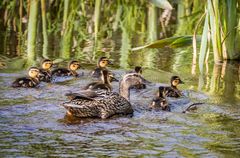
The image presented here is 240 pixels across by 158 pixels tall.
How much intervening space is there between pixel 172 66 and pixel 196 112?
2.54m

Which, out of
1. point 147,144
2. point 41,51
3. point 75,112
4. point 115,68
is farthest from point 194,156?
point 41,51

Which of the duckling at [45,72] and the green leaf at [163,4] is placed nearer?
the green leaf at [163,4]

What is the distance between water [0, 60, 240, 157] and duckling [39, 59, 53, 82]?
1.38 ft

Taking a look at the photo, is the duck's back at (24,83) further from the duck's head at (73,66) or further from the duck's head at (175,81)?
the duck's head at (175,81)

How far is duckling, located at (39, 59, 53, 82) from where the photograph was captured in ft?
26.1

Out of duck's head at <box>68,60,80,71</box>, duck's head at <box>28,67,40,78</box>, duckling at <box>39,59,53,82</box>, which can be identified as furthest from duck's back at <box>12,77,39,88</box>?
duck's head at <box>68,60,80,71</box>

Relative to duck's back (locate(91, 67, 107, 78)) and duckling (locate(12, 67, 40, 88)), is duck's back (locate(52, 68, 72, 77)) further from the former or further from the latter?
duckling (locate(12, 67, 40, 88))

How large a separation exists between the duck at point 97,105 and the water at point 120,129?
0.08m

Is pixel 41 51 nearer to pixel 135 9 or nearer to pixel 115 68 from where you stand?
pixel 115 68

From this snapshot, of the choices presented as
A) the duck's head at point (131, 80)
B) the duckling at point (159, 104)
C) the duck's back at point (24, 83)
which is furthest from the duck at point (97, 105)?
the duck's back at point (24, 83)

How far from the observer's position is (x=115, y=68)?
8930mm

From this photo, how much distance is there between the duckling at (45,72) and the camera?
7.95 meters

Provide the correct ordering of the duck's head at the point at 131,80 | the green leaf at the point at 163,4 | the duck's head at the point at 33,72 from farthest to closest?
the duck's head at the point at 33,72
the duck's head at the point at 131,80
the green leaf at the point at 163,4

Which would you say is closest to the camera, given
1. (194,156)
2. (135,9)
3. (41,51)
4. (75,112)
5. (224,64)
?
(194,156)
